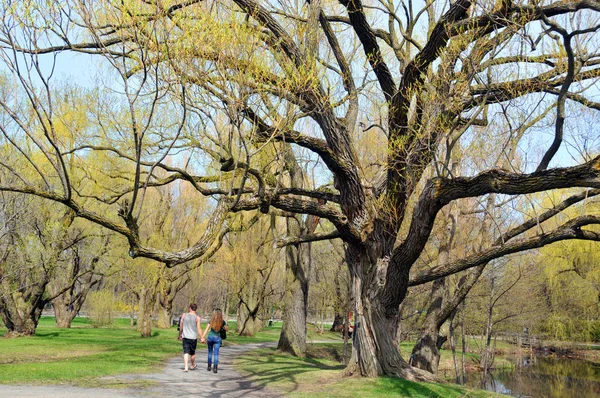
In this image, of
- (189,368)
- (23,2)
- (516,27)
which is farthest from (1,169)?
(516,27)

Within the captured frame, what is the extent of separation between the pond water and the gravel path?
878 cm

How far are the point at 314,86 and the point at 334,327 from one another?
38785mm

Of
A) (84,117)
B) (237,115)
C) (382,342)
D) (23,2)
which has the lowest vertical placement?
(382,342)

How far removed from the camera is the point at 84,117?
64.8 feet

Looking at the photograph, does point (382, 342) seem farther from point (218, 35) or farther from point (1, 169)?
point (1, 169)

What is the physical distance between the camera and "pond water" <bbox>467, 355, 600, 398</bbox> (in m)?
20.0

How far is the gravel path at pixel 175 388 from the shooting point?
28.8ft

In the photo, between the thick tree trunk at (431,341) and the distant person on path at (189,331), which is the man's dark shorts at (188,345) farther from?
the thick tree trunk at (431,341)

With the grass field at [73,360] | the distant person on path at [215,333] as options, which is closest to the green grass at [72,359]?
the grass field at [73,360]

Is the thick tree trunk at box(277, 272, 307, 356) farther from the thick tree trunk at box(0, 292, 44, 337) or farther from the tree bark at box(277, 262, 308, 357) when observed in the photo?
the thick tree trunk at box(0, 292, 44, 337)

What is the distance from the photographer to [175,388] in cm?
1004

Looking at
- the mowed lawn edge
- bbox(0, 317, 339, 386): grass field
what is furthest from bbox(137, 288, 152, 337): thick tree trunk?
bbox(0, 317, 339, 386): grass field

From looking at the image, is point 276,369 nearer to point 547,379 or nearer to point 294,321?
point 294,321

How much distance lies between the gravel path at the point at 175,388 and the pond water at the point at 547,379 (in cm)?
878
